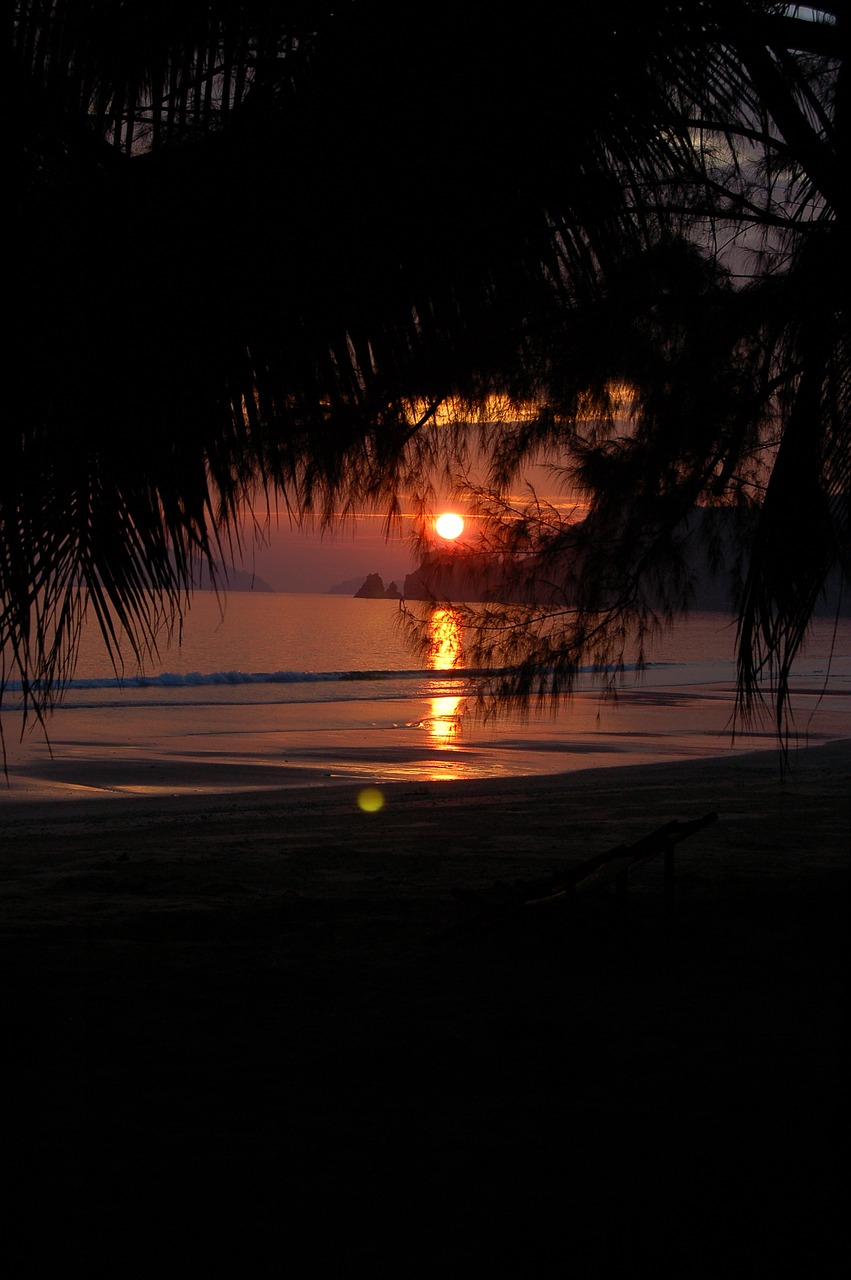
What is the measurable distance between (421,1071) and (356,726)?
61.2ft

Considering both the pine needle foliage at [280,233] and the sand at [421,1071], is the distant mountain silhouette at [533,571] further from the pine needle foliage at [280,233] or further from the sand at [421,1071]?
the pine needle foliage at [280,233]

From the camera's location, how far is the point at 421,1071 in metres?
4.00

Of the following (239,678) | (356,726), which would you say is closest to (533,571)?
(356,726)

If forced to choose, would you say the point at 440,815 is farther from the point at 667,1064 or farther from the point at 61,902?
the point at 667,1064

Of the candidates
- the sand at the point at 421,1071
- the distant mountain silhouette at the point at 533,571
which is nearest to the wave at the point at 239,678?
the sand at the point at 421,1071

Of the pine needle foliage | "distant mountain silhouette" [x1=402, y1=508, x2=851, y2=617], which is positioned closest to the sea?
"distant mountain silhouette" [x1=402, y1=508, x2=851, y2=617]

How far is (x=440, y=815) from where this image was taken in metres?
11.0

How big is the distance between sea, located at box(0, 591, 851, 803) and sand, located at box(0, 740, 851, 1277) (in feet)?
3.71

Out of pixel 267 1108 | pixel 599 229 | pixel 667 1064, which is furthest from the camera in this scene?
pixel 667 1064

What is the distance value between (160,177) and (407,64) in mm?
510

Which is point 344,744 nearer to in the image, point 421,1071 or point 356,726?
point 356,726

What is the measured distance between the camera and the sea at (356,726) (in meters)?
14.8

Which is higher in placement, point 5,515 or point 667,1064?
point 5,515

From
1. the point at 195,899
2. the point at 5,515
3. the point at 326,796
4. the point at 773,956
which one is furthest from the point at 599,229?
the point at 326,796
